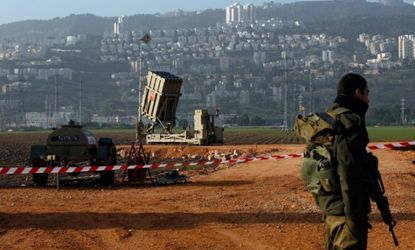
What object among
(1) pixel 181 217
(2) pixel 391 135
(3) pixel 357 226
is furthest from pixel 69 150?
(2) pixel 391 135

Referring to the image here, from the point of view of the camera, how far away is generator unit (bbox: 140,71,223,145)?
1703 inches

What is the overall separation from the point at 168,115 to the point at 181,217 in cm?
3206

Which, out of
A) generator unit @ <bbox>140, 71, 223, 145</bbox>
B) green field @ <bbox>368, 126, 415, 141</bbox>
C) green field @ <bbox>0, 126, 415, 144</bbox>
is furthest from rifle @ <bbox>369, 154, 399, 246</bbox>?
green field @ <bbox>368, 126, 415, 141</bbox>

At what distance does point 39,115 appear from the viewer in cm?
17175

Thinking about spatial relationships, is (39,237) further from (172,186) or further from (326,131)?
(172,186)

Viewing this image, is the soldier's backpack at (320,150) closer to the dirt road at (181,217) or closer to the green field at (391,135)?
the dirt road at (181,217)

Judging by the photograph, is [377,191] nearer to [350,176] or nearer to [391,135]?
[350,176]

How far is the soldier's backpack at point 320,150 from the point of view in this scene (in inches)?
244

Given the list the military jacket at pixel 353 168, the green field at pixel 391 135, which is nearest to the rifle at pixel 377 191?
the military jacket at pixel 353 168

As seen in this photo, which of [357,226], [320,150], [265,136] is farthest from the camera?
[265,136]

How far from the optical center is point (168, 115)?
149 feet

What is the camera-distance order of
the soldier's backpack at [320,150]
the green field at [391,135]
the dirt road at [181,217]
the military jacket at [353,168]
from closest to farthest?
the military jacket at [353,168]
the soldier's backpack at [320,150]
the dirt road at [181,217]
the green field at [391,135]

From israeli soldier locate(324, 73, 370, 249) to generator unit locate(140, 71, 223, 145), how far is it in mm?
36478

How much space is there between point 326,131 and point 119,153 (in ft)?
123
